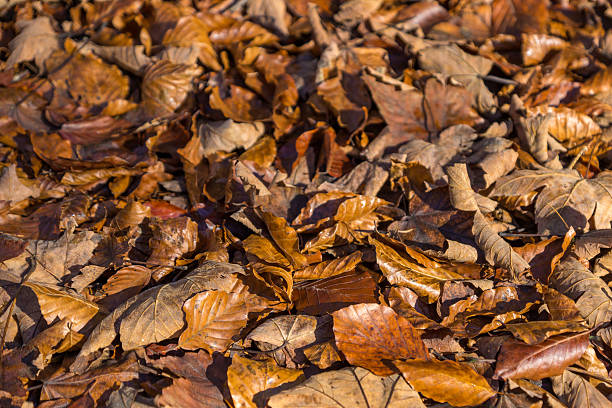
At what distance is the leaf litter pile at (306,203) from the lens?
5.22ft

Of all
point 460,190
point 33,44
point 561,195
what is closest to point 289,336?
point 460,190

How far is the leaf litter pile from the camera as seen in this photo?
1.59 metres

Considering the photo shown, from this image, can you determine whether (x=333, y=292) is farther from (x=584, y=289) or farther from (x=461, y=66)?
(x=461, y=66)

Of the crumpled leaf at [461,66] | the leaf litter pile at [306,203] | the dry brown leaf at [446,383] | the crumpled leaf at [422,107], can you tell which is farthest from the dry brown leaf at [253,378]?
the crumpled leaf at [461,66]

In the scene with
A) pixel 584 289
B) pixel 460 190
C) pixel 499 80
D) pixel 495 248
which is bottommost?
pixel 584 289

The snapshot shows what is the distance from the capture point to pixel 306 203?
2.14 m

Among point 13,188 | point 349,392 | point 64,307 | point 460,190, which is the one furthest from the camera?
point 13,188

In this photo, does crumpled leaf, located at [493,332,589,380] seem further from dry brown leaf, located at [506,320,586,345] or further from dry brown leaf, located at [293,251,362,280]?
dry brown leaf, located at [293,251,362,280]

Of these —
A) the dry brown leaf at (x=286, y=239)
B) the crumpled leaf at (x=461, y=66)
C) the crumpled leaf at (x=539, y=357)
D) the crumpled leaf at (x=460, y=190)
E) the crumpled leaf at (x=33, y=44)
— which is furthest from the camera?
the crumpled leaf at (x=33, y=44)

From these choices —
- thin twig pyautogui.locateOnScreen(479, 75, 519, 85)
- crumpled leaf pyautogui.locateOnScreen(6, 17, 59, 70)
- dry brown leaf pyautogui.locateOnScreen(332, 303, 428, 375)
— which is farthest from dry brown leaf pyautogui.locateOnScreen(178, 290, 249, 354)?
crumpled leaf pyautogui.locateOnScreen(6, 17, 59, 70)

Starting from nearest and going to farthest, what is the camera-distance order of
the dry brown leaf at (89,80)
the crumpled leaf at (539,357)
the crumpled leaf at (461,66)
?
the crumpled leaf at (539,357), the crumpled leaf at (461,66), the dry brown leaf at (89,80)

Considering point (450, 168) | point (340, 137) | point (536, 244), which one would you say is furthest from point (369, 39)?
point (536, 244)

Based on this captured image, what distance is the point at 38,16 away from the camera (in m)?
3.31

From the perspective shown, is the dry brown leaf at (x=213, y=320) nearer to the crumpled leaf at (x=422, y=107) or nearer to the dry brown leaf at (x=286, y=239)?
the dry brown leaf at (x=286, y=239)
